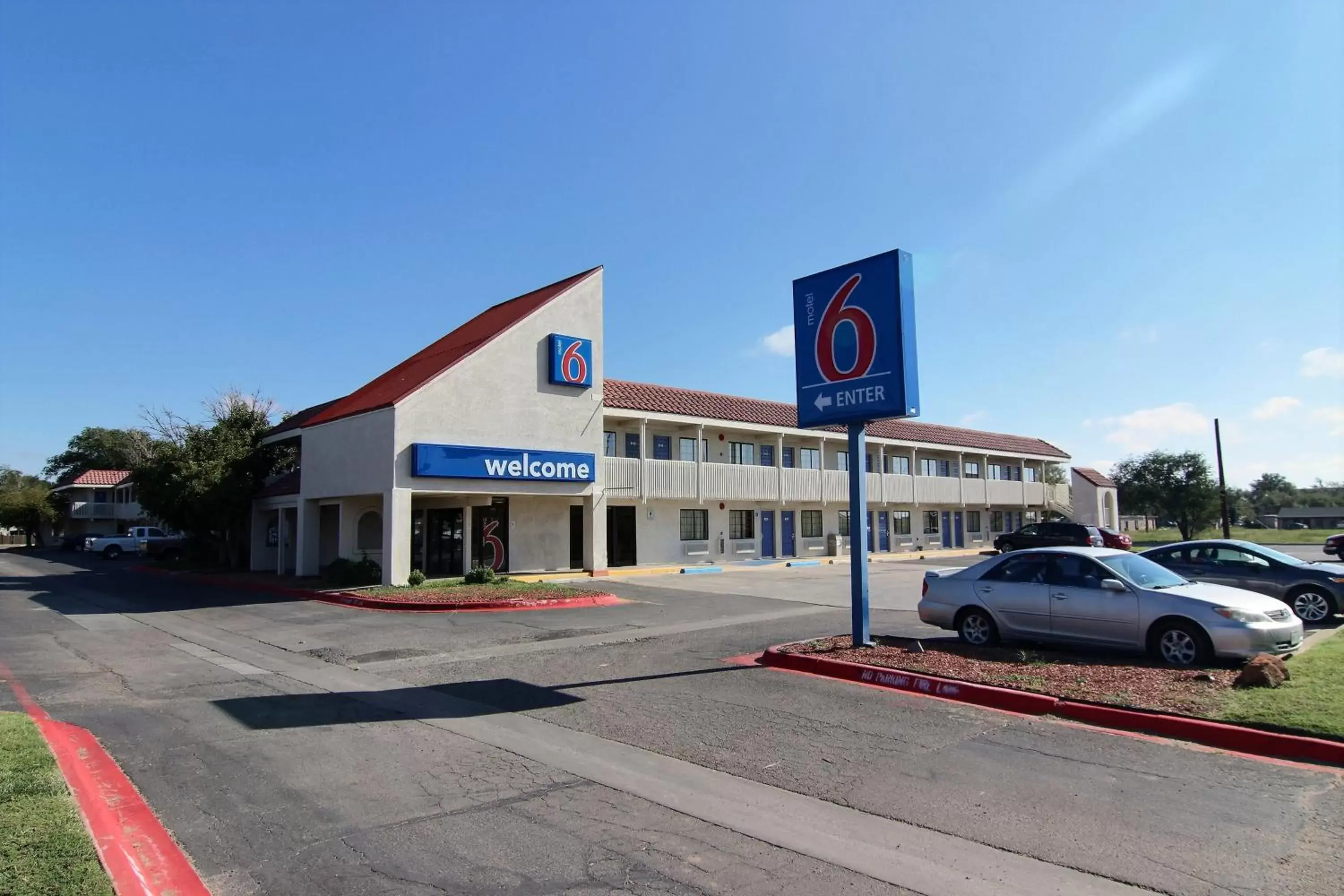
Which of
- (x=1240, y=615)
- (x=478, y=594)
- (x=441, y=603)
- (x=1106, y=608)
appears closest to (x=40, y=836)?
(x=1106, y=608)

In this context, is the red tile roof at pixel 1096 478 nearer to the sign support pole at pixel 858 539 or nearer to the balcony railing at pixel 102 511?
the sign support pole at pixel 858 539

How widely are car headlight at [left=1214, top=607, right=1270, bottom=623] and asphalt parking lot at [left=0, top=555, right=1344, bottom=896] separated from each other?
124 inches

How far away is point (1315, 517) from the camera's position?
4328 inches

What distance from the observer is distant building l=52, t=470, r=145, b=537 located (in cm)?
6197

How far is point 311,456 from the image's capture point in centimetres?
2567

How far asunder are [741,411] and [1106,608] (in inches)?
940

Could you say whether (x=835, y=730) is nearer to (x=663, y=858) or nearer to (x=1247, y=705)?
(x=663, y=858)

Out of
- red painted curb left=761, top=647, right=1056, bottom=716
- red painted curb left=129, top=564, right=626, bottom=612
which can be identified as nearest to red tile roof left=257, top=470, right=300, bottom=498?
red painted curb left=129, top=564, right=626, bottom=612

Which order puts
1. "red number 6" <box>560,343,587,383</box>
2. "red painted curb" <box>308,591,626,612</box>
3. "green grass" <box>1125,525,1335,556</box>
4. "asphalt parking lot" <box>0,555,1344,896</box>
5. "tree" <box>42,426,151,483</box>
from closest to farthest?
1. "asphalt parking lot" <box>0,555,1344,896</box>
2. "red painted curb" <box>308,591,626,612</box>
3. "red number 6" <box>560,343,587,383</box>
4. "green grass" <box>1125,525,1335,556</box>
5. "tree" <box>42,426,151,483</box>

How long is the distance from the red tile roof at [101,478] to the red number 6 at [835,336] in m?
69.6

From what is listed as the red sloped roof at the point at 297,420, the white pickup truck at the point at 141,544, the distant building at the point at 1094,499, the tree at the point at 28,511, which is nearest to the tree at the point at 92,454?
the tree at the point at 28,511

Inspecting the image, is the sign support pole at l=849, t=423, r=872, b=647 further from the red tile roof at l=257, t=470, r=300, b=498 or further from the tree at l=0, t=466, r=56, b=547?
the tree at l=0, t=466, r=56, b=547

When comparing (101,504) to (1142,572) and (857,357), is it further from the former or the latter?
(1142,572)

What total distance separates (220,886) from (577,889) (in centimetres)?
200
